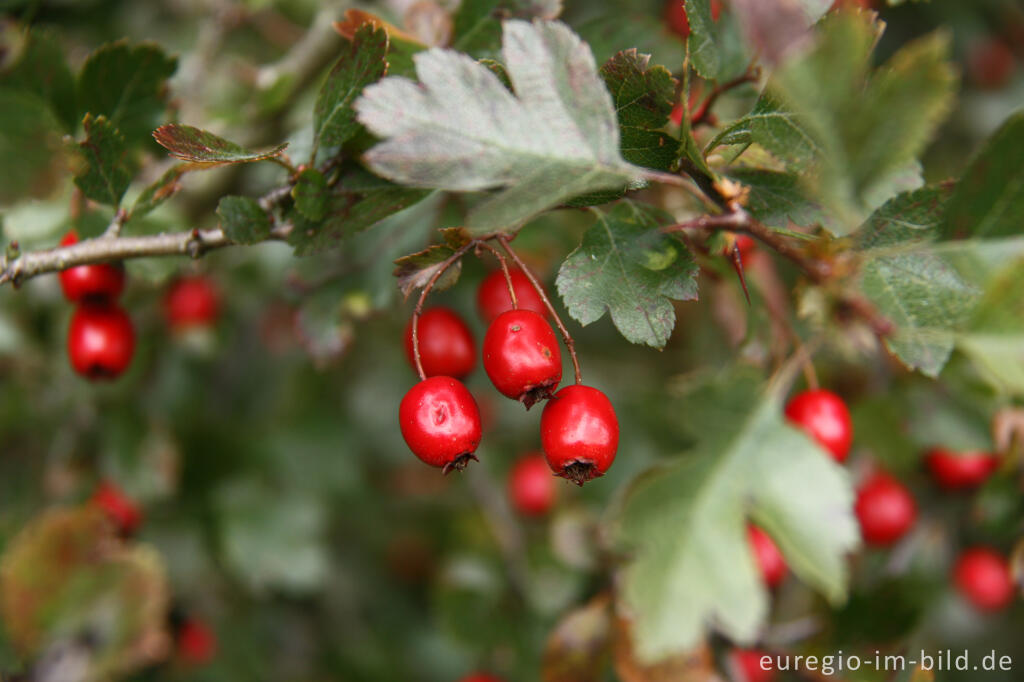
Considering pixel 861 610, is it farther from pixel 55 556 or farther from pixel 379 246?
pixel 55 556

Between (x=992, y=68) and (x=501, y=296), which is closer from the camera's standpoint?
(x=501, y=296)

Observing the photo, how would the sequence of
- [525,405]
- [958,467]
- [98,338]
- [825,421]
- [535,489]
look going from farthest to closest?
[535,489] → [958,467] → [98,338] → [825,421] → [525,405]

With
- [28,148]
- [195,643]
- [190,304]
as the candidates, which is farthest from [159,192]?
[195,643]

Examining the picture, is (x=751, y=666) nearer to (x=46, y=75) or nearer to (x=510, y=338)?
(x=510, y=338)

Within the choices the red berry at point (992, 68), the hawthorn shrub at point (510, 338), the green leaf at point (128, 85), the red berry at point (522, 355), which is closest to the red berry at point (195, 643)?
the hawthorn shrub at point (510, 338)

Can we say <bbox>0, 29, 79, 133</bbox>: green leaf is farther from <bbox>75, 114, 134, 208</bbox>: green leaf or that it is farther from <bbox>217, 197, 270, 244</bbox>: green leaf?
<bbox>217, 197, 270, 244</bbox>: green leaf

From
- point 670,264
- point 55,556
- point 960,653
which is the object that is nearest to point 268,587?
point 55,556

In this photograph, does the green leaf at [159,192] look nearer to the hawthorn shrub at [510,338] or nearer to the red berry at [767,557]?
the hawthorn shrub at [510,338]
